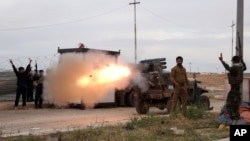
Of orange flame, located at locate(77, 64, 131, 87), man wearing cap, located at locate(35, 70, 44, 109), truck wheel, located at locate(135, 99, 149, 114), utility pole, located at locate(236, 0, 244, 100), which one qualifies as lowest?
truck wheel, located at locate(135, 99, 149, 114)

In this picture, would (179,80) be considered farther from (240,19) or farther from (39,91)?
(39,91)

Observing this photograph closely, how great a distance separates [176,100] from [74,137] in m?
5.85

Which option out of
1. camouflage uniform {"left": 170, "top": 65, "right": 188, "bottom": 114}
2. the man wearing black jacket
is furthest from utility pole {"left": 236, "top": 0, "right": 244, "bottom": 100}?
the man wearing black jacket

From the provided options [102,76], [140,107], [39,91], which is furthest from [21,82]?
[140,107]

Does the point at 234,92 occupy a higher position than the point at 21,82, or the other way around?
the point at 21,82

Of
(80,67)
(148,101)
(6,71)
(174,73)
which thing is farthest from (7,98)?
(174,73)

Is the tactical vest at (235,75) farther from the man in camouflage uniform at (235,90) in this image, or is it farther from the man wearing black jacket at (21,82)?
the man wearing black jacket at (21,82)

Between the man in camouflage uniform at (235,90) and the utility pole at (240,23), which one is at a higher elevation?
the utility pole at (240,23)

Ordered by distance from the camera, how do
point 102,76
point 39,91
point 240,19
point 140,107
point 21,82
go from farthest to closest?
point 39,91
point 102,76
point 21,82
point 140,107
point 240,19

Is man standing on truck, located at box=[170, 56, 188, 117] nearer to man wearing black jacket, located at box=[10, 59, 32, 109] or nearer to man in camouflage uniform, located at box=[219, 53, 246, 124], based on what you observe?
man in camouflage uniform, located at box=[219, 53, 246, 124]

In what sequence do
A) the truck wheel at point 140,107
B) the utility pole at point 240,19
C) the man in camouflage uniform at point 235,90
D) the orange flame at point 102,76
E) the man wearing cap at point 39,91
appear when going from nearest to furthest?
the man in camouflage uniform at point 235,90 → the utility pole at point 240,19 → the truck wheel at point 140,107 → the orange flame at point 102,76 → the man wearing cap at point 39,91

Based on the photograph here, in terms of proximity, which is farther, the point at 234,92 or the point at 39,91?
the point at 39,91

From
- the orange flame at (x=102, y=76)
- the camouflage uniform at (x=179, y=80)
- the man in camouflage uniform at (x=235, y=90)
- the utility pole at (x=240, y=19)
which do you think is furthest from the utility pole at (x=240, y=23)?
the orange flame at (x=102, y=76)

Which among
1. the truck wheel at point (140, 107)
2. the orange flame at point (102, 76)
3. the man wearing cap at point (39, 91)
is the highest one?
the orange flame at point (102, 76)
